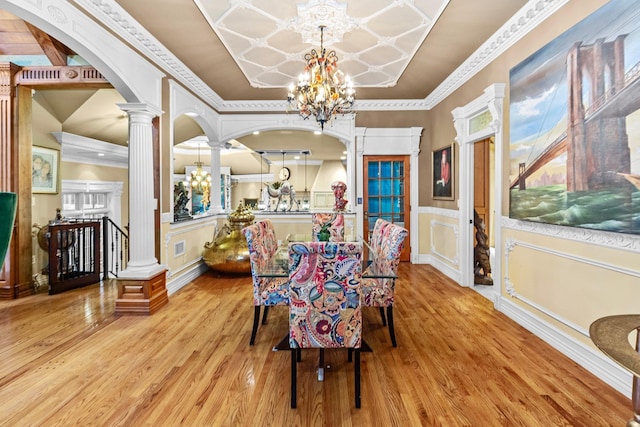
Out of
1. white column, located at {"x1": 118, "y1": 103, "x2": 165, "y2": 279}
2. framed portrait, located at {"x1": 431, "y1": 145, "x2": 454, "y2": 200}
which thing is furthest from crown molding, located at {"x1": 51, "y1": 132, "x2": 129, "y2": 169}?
framed portrait, located at {"x1": 431, "y1": 145, "x2": 454, "y2": 200}

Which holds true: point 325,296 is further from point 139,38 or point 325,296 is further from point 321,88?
point 139,38

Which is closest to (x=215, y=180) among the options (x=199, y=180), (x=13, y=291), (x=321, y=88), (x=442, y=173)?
(x=199, y=180)

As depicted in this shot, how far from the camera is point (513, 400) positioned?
194 centimetres

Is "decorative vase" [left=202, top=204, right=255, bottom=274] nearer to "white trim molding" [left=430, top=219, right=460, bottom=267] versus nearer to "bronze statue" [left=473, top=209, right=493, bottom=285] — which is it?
"white trim molding" [left=430, top=219, right=460, bottom=267]

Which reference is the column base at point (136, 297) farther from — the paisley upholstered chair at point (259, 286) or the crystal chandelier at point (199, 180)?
the crystal chandelier at point (199, 180)

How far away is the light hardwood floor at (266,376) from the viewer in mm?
1808

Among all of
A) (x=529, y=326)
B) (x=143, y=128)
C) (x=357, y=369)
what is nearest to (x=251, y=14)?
(x=143, y=128)

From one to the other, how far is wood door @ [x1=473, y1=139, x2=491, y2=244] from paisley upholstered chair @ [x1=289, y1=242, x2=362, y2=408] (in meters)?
3.80

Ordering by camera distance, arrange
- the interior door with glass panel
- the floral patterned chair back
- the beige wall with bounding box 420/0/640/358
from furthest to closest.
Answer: the interior door with glass panel
the beige wall with bounding box 420/0/640/358
the floral patterned chair back

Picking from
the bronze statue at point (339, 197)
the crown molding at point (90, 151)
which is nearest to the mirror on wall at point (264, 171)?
the crown molding at point (90, 151)

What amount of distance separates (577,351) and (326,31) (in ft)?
11.2

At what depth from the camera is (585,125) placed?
229cm

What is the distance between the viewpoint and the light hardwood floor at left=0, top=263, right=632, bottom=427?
181 centimetres

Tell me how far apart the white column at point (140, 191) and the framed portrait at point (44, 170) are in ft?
6.93
